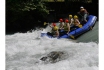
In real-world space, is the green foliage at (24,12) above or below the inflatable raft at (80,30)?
above

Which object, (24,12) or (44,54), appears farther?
(24,12)

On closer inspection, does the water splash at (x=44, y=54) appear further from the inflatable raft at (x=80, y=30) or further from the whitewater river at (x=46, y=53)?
the inflatable raft at (x=80, y=30)

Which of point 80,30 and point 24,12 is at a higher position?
point 24,12

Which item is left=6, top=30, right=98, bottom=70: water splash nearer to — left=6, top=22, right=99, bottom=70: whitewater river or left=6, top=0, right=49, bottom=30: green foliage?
left=6, top=22, right=99, bottom=70: whitewater river

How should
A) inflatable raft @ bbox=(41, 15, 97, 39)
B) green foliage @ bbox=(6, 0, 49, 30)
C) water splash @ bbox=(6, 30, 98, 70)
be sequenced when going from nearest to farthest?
water splash @ bbox=(6, 30, 98, 70)
inflatable raft @ bbox=(41, 15, 97, 39)
green foliage @ bbox=(6, 0, 49, 30)

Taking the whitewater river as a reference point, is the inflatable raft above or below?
above

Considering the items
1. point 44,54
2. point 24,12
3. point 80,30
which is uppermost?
point 24,12

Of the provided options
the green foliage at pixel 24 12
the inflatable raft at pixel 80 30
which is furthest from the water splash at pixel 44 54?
the green foliage at pixel 24 12

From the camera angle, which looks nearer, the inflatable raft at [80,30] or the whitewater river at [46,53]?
the whitewater river at [46,53]

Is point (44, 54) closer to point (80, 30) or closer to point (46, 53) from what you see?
point (46, 53)

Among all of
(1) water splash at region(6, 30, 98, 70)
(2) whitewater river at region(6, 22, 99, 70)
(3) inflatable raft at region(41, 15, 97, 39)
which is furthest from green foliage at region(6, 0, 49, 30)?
(1) water splash at region(6, 30, 98, 70)

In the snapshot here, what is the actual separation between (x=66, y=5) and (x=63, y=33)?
5.81 meters

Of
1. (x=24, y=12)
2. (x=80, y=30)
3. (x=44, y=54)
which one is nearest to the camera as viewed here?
(x=44, y=54)

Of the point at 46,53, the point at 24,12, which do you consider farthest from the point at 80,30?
the point at 24,12
